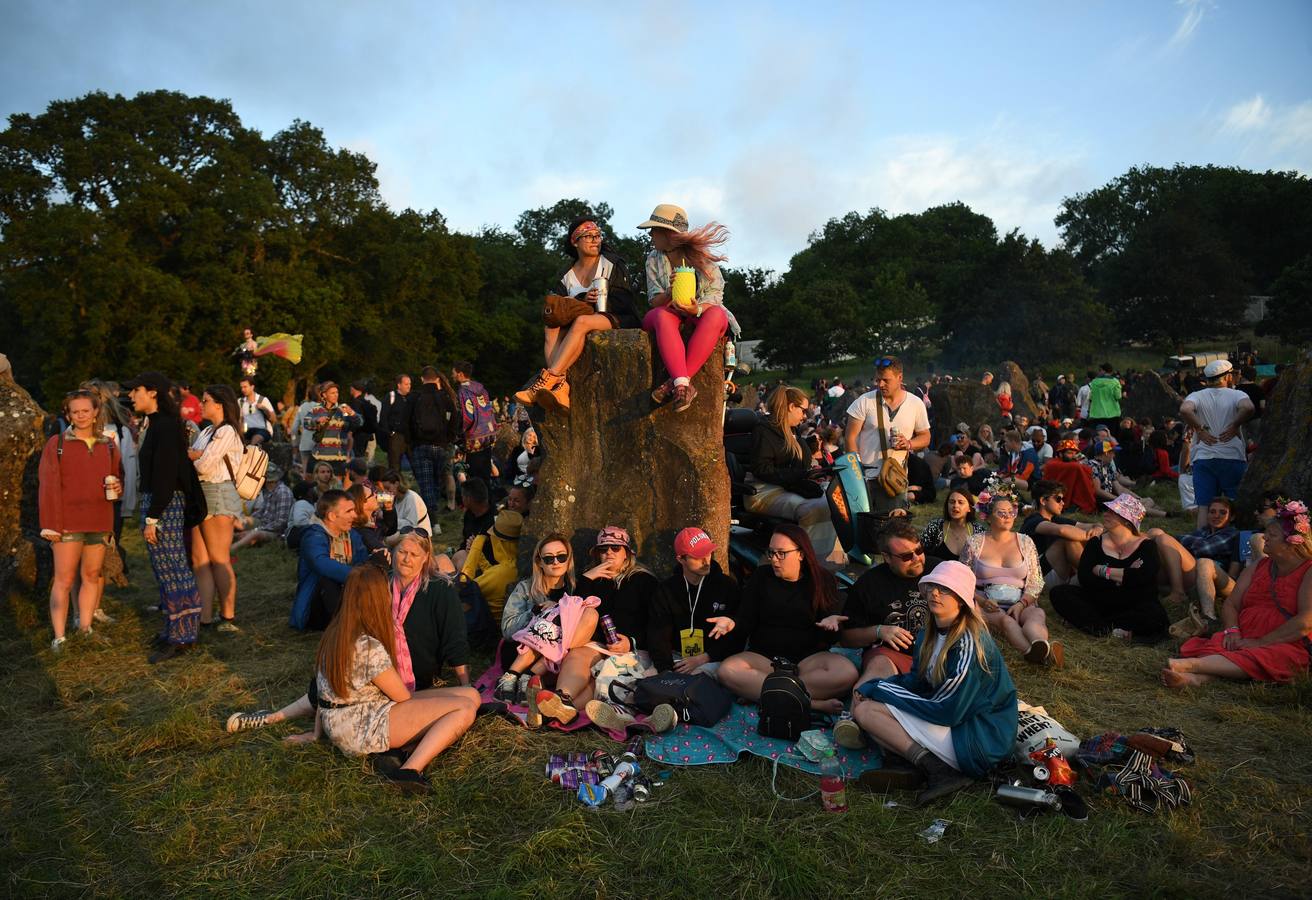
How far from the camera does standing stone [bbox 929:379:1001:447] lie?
1941 cm

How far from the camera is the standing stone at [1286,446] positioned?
7.71 m

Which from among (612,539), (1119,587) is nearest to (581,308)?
(612,539)

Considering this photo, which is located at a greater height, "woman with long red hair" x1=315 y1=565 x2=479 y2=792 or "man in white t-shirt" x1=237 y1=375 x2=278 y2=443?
"man in white t-shirt" x1=237 y1=375 x2=278 y2=443

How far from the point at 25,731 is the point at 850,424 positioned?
5970 millimetres

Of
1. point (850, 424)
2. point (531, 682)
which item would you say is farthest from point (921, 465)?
point (531, 682)

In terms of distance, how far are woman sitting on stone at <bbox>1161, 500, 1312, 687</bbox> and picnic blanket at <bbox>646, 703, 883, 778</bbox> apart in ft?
7.67

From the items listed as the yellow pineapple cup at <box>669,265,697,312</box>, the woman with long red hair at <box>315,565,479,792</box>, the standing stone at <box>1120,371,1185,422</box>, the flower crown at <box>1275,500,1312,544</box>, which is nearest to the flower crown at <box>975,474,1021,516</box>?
the flower crown at <box>1275,500,1312,544</box>

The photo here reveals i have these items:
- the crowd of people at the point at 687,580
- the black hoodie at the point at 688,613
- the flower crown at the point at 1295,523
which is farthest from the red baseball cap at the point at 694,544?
the flower crown at the point at 1295,523

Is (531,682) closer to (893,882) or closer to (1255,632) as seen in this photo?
(893,882)

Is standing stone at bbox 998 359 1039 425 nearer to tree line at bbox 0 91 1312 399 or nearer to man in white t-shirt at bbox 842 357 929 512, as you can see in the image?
tree line at bbox 0 91 1312 399

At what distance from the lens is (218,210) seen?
26.4 m

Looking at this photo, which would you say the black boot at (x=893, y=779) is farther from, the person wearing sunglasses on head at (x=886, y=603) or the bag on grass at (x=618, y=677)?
the bag on grass at (x=618, y=677)

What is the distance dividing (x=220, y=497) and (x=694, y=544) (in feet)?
12.9

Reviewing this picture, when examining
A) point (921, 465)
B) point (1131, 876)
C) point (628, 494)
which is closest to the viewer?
point (1131, 876)
